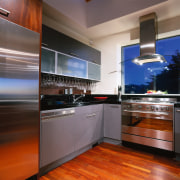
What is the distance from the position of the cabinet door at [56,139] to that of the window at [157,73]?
184 centimetres

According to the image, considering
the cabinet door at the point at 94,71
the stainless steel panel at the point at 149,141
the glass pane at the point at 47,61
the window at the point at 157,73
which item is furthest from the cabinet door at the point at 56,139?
the window at the point at 157,73

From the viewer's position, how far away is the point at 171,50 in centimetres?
306

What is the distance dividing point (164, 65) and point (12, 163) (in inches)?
130

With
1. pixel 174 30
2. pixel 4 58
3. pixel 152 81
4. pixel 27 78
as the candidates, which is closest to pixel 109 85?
pixel 152 81

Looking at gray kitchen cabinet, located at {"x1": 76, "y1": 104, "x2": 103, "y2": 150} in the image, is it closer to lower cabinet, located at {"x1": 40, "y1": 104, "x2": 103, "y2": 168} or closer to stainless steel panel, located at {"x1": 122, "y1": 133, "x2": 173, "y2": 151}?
lower cabinet, located at {"x1": 40, "y1": 104, "x2": 103, "y2": 168}

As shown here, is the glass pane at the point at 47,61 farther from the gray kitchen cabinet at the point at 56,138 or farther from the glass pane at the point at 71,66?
the gray kitchen cabinet at the point at 56,138

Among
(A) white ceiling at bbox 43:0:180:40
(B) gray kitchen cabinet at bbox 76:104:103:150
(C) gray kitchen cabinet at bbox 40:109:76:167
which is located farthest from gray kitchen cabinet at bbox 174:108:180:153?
(A) white ceiling at bbox 43:0:180:40

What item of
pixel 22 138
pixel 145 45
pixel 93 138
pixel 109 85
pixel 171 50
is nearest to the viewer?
pixel 22 138

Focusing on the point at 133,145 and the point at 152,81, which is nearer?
the point at 133,145

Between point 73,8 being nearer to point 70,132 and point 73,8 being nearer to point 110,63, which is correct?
point 110,63

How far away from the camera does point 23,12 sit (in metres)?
1.49

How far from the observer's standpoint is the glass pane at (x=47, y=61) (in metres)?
2.21

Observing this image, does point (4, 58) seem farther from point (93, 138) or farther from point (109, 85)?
point (109, 85)

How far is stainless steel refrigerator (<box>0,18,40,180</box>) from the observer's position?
4.35 feet
